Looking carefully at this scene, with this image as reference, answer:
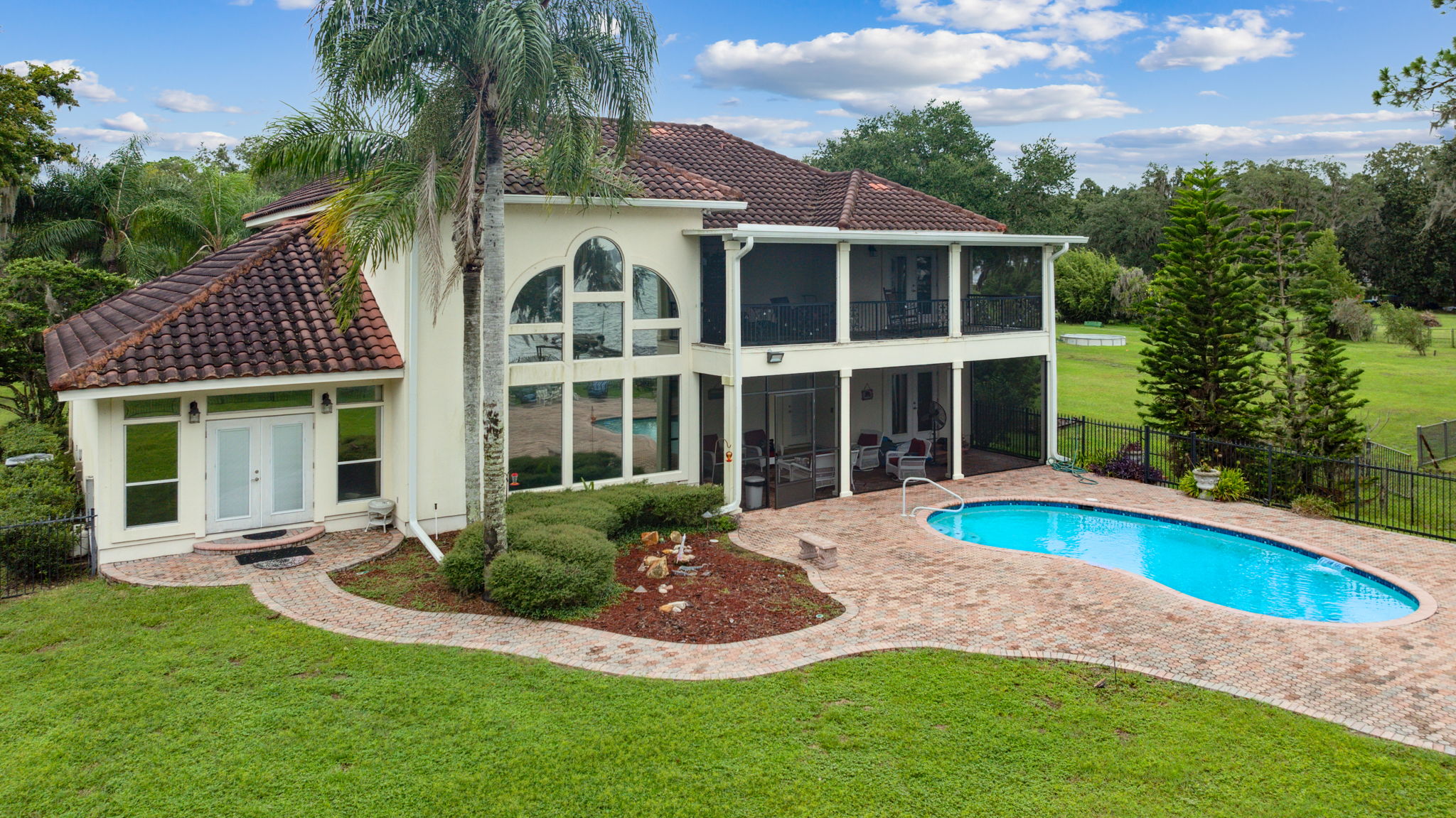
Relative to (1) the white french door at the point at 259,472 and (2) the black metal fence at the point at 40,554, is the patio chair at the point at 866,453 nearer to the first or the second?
(1) the white french door at the point at 259,472

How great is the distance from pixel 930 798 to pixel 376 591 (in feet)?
28.0

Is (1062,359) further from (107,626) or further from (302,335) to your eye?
(107,626)

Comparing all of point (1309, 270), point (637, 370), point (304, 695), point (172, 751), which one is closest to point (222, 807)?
point (172, 751)

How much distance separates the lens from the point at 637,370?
17938 mm

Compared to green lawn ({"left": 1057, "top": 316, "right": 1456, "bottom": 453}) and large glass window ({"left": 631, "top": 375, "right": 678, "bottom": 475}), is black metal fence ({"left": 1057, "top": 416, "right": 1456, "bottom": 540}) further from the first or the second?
large glass window ({"left": 631, "top": 375, "right": 678, "bottom": 475})

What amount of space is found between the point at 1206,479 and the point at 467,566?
1518 centimetres

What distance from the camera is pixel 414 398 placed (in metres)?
15.2

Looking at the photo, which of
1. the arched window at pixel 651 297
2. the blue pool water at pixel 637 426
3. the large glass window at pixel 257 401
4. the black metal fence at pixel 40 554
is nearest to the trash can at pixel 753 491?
the blue pool water at pixel 637 426

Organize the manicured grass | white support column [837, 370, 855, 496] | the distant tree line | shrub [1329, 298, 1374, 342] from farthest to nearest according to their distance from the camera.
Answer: the distant tree line → shrub [1329, 298, 1374, 342] → white support column [837, 370, 855, 496] → the manicured grass

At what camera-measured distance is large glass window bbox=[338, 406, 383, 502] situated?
52.2 ft

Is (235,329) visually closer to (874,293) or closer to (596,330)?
(596,330)

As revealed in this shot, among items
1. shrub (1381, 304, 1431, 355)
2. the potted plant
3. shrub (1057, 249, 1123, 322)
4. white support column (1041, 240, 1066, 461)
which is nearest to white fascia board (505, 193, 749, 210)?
white support column (1041, 240, 1066, 461)

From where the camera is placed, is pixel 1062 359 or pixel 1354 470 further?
pixel 1062 359

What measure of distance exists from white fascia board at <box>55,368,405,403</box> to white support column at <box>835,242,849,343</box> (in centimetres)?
876
